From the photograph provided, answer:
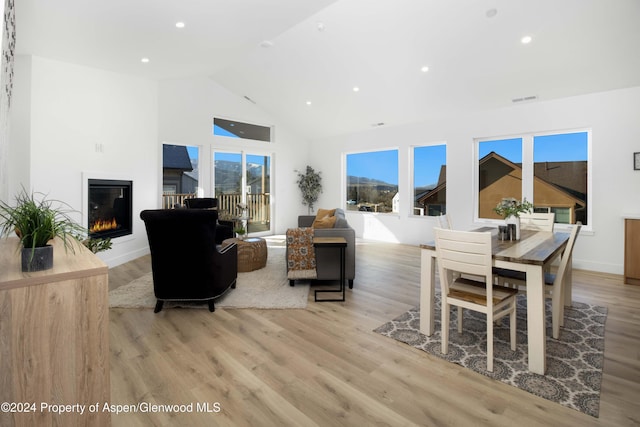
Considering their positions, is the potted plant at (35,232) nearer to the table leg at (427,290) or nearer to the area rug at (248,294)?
the area rug at (248,294)

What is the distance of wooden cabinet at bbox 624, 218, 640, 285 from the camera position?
4094 mm

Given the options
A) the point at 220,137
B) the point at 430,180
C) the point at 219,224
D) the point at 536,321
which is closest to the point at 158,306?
the point at 219,224

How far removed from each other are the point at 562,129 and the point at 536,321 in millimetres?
4283

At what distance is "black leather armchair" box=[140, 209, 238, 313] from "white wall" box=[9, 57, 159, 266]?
238cm

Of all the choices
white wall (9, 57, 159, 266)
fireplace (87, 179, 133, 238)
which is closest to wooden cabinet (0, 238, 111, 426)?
white wall (9, 57, 159, 266)

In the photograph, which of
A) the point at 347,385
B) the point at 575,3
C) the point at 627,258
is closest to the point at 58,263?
the point at 347,385

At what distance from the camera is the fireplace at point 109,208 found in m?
4.82

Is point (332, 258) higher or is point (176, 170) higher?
point (176, 170)

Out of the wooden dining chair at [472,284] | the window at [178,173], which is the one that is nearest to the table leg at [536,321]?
the wooden dining chair at [472,284]

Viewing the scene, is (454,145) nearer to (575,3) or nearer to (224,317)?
(575,3)

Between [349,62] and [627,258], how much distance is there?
189 inches

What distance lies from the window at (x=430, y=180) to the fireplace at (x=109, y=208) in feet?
18.5

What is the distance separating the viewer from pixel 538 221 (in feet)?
12.4

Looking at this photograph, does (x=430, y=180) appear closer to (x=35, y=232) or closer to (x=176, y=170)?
(x=176, y=170)
